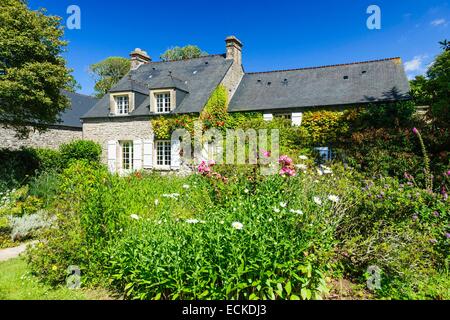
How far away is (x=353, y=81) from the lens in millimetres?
16734

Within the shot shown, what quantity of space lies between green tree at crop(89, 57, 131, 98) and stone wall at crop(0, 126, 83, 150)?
61.6 feet

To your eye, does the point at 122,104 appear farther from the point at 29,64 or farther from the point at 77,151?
the point at 29,64

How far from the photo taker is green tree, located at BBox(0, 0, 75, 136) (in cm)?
1042

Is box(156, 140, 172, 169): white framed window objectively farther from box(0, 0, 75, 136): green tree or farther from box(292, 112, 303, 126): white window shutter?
box(292, 112, 303, 126): white window shutter

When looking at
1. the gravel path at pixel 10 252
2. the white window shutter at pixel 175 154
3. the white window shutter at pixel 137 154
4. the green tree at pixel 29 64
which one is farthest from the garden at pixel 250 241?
the white window shutter at pixel 137 154

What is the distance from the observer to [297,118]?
52.3 ft

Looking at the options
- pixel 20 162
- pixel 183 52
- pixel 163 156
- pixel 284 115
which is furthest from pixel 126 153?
pixel 183 52

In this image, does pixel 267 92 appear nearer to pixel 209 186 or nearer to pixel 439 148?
pixel 439 148

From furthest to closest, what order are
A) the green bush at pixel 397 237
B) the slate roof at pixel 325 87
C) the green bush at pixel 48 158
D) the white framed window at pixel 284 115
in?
the green bush at pixel 48 158 → the white framed window at pixel 284 115 → the slate roof at pixel 325 87 → the green bush at pixel 397 237

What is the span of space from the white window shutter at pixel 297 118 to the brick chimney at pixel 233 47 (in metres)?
6.08

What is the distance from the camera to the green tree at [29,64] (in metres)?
10.4

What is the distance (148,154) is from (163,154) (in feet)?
2.80

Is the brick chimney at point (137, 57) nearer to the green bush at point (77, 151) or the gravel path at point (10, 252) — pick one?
the green bush at point (77, 151)
